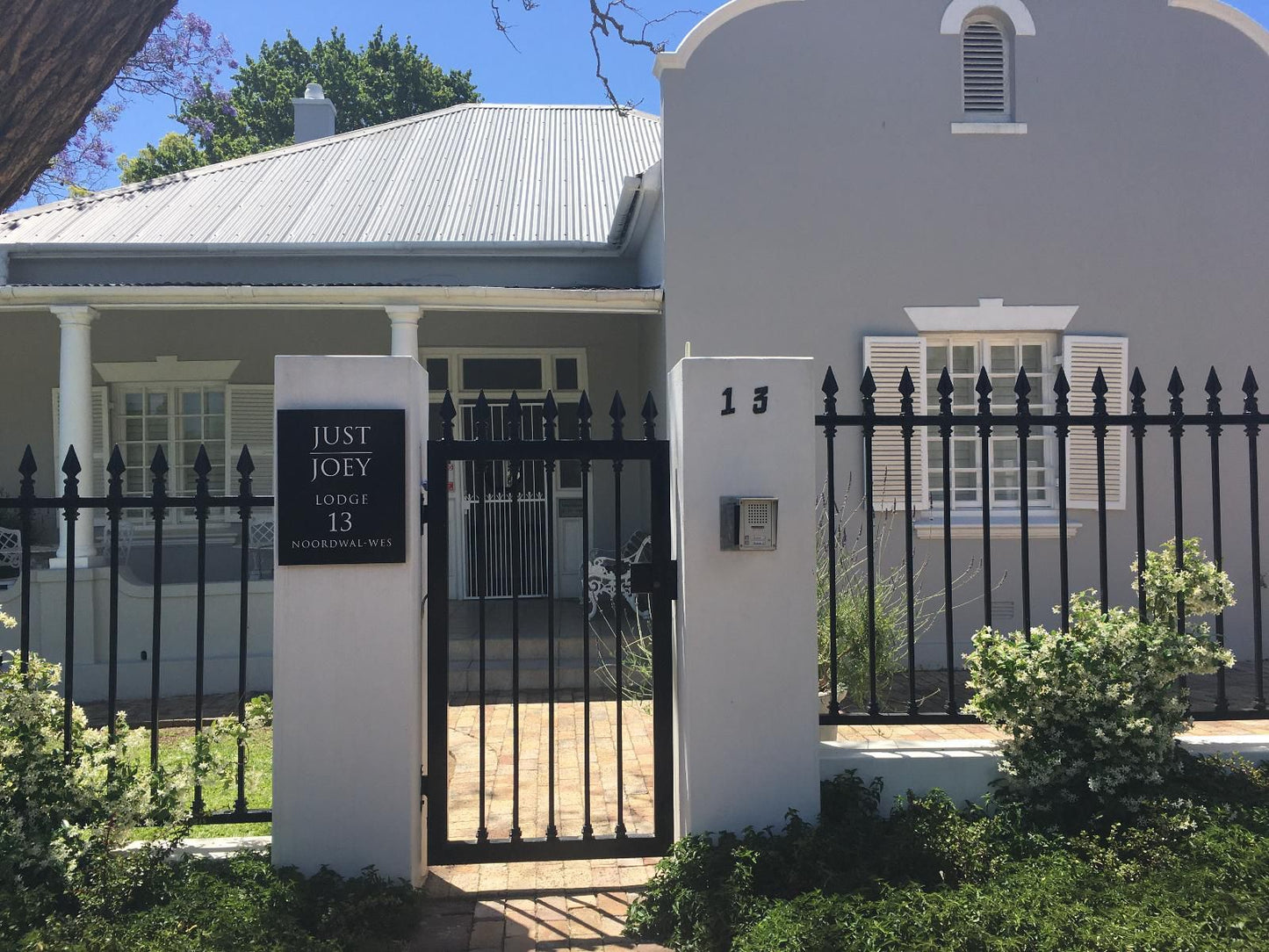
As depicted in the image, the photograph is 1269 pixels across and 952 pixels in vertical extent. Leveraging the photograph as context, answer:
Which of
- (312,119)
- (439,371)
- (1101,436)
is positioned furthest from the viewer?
(312,119)

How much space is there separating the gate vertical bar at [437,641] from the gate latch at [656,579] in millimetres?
745

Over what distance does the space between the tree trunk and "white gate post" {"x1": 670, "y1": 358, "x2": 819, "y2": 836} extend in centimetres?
217

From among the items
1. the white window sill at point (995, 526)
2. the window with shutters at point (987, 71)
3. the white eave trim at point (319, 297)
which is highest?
the window with shutters at point (987, 71)

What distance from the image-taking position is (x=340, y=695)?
3.64 metres

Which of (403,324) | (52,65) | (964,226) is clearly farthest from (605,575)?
(52,65)

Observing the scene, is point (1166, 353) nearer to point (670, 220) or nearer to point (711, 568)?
point (670, 220)

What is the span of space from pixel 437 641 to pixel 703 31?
6028 mm

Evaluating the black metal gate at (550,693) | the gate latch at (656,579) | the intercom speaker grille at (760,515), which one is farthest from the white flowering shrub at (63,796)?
the intercom speaker grille at (760,515)

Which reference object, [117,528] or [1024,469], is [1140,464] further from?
[117,528]

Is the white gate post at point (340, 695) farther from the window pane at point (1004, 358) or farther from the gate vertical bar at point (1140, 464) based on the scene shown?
the window pane at point (1004, 358)

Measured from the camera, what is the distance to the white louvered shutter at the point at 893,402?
26.1 feet

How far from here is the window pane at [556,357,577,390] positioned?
10883 mm

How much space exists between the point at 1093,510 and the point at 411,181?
8.08 metres

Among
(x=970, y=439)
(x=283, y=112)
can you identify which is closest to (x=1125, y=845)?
(x=970, y=439)
